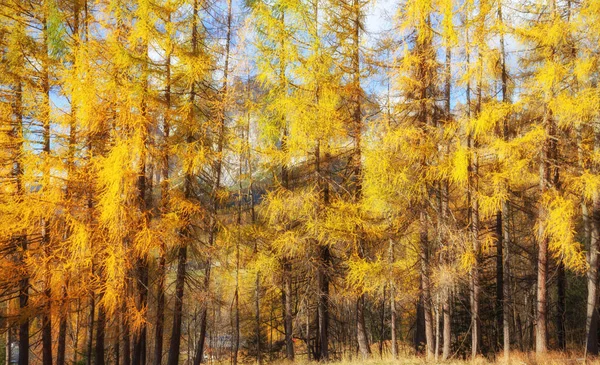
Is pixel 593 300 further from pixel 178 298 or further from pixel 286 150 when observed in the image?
pixel 178 298

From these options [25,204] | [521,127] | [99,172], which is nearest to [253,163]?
[99,172]

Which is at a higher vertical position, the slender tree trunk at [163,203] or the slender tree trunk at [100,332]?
the slender tree trunk at [163,203]

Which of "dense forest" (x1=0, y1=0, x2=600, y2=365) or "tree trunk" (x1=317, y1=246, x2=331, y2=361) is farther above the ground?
"dense forest" (x1=0, y1=0, x2=600, y2=365)

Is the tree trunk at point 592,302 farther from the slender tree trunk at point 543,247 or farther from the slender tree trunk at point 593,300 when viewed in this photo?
the slender tree trunk at point 543,247

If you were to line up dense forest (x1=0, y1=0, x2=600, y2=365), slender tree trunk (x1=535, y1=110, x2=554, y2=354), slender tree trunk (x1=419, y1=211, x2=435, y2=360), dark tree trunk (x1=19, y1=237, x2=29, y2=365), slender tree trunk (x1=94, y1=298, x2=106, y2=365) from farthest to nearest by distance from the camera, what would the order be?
slender tree trunk (x1=419, y1=211, x2=435, y2=360) → slender tree trunk (x1=535, y1=110, x2=554, y2=354) → slender tree trunk (x1=94, y1=298, x2=106, y2=365) → dark tree trunk (x1=19, y1=237, x2=29, y2=365) → dense forest (x1=0, y1=0, x2=600, y2=365)

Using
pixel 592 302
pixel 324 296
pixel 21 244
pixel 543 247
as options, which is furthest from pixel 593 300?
pixel 21 244

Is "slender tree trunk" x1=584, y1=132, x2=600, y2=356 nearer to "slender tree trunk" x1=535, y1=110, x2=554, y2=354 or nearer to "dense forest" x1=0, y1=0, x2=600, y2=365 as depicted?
"dense forest" x1=0, y1=0, x2=600, y2=365

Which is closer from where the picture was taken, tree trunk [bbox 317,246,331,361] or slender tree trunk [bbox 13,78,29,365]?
slender tree trunk [bbox 13,78,29,365]

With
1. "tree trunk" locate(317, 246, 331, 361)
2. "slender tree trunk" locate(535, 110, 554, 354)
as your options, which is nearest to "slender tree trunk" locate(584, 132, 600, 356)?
"slender tree trunk" locate(535, 110, 554, 354)

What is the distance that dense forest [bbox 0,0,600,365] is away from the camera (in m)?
9.69

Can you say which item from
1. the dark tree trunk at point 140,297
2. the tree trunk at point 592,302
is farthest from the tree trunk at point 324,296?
the tree trunk at point 592,302

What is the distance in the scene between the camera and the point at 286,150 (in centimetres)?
1187

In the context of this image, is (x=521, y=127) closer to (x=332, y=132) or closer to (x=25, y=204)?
(x=332, y=132)

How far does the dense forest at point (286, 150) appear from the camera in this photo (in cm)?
969
